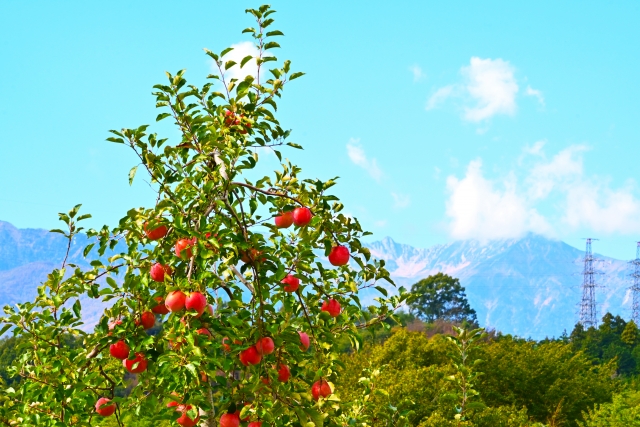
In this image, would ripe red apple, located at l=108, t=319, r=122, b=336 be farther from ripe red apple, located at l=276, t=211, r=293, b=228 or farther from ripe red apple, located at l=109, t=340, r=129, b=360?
ripe red apple, located at l=276, t=211, r=293, b=228

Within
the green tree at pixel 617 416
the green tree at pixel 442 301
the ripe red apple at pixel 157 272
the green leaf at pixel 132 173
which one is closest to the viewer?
the ripe red apple at pixel 157 272

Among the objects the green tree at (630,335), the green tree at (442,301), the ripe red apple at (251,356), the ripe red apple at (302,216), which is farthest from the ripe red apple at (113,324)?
the green tree at (442,301)

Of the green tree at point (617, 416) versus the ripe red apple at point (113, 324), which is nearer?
the ripe red apple at point (113, 324)

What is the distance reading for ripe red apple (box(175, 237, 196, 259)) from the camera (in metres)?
2.96

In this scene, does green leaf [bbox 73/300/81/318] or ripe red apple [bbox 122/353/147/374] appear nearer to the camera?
ripe red apple [bbox 122/353/147/374]

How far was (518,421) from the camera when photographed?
8.90 m

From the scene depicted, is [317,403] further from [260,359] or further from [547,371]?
[547,371]

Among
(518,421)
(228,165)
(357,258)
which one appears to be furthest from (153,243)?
(518,421)

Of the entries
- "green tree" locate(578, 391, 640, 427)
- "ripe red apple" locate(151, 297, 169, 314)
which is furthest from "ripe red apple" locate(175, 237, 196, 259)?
"green tree" locate(578, 391, 640, 427)

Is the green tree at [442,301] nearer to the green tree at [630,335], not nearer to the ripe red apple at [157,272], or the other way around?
the green tree at [630,335]

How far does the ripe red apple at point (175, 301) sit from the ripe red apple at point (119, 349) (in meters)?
0.45

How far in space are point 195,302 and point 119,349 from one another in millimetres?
564

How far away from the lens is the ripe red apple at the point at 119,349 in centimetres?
315

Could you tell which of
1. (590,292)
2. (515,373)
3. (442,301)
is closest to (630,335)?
(442,301)
